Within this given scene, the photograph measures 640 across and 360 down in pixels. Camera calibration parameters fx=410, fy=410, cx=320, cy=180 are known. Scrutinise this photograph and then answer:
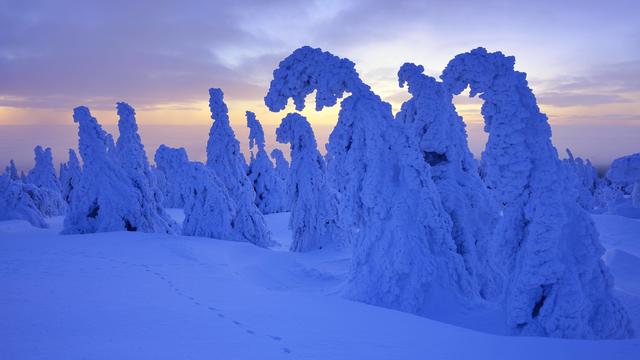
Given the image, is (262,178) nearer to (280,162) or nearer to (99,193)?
(280,162)

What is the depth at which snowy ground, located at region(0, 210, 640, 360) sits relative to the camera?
17.6 feet

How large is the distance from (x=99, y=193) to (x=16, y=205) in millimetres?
15298

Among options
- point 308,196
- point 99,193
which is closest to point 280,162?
point 308,196

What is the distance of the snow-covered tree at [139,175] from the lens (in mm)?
22784

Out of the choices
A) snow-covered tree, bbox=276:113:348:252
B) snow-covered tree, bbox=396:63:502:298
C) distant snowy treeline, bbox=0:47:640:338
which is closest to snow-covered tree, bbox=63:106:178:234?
snow-covered tree, bbox=276:113:348:252

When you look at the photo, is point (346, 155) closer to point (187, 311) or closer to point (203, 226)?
point (187, 311)

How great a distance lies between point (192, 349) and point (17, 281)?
6.50 metres

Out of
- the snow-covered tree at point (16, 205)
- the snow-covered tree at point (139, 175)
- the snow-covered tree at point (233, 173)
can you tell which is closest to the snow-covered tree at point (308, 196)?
the snow-covered tree at point (233, 173)

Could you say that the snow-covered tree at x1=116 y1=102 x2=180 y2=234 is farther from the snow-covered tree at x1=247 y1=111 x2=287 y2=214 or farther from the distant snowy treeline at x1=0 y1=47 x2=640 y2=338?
the snow-covered tree at x1=247 y1=111 x2=287 y2=214

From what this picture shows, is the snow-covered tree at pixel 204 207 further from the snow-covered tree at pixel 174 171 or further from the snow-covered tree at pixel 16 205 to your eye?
the snow-covered tree at pixel 16 205

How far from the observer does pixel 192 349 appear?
17.3 ft

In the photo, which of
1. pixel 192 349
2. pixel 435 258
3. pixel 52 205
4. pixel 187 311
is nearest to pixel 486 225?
pixel 435 258

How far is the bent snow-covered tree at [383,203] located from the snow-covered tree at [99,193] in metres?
13.9

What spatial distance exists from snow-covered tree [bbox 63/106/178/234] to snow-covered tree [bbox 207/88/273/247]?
18.9ft
